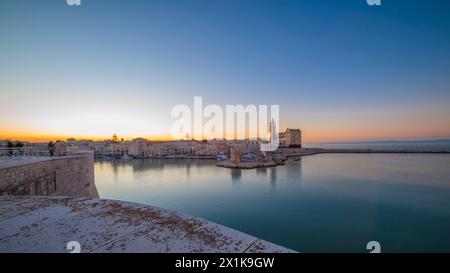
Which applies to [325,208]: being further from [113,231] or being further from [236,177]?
[113,231]

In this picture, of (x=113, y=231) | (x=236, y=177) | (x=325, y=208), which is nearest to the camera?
(x=113, y=231)

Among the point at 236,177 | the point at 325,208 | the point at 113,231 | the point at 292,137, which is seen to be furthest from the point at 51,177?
the point at 292,137

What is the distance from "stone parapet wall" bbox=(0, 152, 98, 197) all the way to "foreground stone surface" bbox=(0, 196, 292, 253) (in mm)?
2406

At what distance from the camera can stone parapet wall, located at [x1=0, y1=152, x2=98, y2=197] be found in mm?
3480

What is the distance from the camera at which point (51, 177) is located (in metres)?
4.83

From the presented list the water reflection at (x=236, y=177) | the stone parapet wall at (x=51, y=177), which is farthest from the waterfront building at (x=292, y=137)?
the stone parapet wall at (x=51, y=177)

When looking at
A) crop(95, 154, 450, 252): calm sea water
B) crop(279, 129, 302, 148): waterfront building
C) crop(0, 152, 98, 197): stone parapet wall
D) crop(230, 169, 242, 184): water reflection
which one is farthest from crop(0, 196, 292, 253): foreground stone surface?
crop(279, 129, 302, 148): waterfront building

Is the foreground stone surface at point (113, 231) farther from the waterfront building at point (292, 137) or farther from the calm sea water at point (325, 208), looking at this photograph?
the waterfront building at point (292, 137)

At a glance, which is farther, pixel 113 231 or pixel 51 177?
pixel 51 177

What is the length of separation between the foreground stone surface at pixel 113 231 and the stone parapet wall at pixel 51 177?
94.7 inches

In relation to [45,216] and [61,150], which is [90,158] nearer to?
[61,150]

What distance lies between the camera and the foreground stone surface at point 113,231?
1082 millimetres

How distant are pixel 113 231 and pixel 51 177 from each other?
516cm
